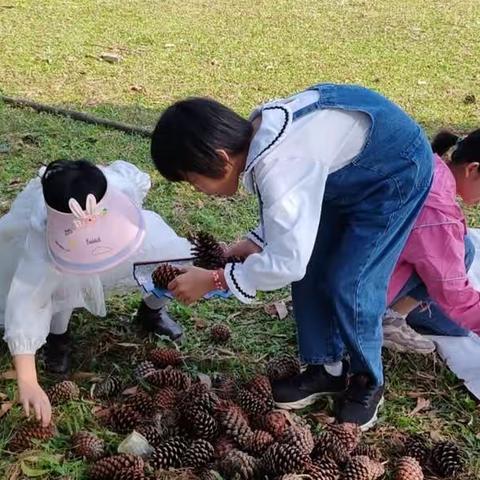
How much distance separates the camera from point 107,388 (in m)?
2.33

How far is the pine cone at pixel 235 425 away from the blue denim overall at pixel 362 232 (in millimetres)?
305

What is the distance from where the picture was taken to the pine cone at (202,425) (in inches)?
82.8

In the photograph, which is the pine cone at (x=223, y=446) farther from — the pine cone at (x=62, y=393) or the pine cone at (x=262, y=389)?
the pine cone at (x=62, y=393)

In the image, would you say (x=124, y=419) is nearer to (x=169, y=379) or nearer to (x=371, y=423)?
(x=169, y=379)

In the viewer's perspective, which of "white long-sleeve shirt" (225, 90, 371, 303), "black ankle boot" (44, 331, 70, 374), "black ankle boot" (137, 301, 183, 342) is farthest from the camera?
"black ankle boot" (137, 301, 183, 342)

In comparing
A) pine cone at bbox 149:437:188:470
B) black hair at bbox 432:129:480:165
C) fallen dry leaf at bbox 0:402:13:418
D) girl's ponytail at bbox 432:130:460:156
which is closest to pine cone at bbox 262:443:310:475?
pine cone at bbox 149:437:188:470

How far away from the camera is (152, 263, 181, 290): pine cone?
218cm

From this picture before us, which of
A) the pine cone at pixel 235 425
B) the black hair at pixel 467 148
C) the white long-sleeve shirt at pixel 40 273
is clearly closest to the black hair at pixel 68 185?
the white long-sleeve shirt at pixel 40 273

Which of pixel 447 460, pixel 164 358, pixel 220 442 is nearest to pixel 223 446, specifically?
pixel 220 442

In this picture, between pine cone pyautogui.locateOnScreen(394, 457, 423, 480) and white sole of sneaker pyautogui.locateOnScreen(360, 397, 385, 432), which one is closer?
pine cone pyautogui.locateOnScreen(394, 457, 423, 480)

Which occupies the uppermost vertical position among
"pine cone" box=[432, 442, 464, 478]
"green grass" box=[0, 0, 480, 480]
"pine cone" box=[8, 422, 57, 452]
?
"pine cone" box=[432, 442, 464, 478]

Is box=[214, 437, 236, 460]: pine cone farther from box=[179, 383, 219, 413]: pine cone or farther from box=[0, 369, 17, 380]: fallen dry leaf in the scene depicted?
box=[0, 369, 17, 380]: fallen dry leaf

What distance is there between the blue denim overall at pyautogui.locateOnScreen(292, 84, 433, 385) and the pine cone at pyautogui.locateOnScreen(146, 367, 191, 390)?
1.14ft

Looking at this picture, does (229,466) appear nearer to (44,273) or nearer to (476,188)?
(44,273)
